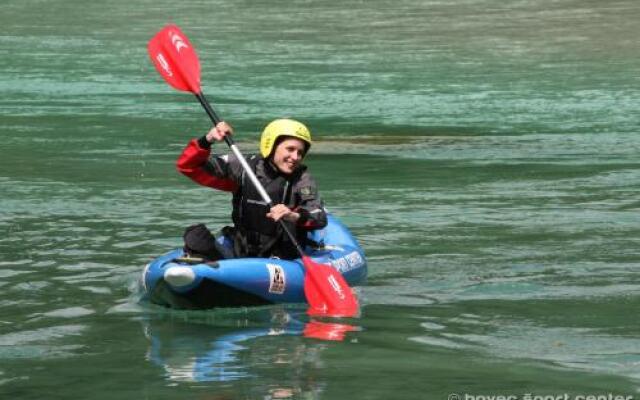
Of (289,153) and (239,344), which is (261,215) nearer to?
(289,153)

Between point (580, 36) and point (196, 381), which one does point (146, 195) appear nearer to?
point (196, 381)

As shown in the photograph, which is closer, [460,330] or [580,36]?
[460,330]

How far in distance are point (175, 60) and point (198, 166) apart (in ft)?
6.12

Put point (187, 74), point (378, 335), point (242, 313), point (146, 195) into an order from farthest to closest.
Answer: point (146, 195)
point (187, 74)
point (242, 313)
point (378, 335)

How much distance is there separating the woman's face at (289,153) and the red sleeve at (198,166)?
36 cm

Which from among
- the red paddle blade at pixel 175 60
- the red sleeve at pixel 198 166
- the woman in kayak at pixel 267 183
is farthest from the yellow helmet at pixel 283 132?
the red paddle blade at pixel 175 60

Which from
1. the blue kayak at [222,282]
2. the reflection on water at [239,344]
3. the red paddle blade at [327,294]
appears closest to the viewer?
the reflection on water at [239,344]

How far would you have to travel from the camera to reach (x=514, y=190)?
45.8 feet

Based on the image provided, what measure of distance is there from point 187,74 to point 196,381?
398cm

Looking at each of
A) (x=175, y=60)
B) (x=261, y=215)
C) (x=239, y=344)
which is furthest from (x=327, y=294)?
(x=175, y=60)

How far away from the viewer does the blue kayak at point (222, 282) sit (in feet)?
28.9

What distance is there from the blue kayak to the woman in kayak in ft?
0.91

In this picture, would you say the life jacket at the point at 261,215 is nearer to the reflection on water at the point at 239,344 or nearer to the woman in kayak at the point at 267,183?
the woman in kayak at the point at 267,183

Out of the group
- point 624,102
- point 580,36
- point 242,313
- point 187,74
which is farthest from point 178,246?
point 580,36
